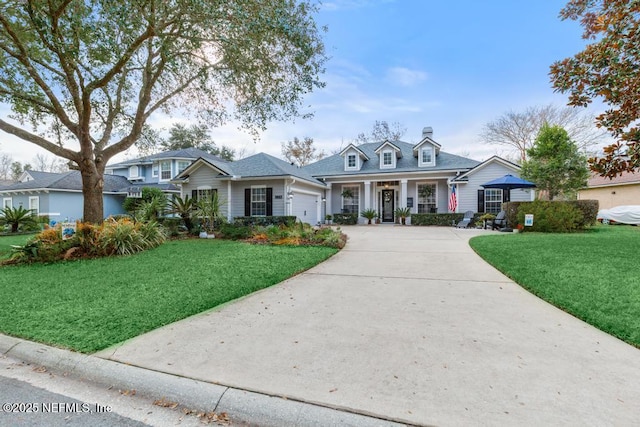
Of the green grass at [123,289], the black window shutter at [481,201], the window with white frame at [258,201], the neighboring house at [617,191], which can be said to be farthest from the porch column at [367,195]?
the neighboring house at [617,191]

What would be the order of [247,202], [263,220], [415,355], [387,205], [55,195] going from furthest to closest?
[55,195] → [387,205] → [247,202] → [263,220] → [415,355]

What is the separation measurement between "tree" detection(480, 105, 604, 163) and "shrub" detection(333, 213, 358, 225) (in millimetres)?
14364

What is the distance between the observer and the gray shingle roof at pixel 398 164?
60.6 feet

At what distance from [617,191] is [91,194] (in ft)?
96.0

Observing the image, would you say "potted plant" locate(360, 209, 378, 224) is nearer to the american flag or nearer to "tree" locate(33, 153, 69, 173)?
the american flag

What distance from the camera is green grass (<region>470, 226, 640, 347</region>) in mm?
3332

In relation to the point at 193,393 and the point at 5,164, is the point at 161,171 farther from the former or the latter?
the point at 5,164

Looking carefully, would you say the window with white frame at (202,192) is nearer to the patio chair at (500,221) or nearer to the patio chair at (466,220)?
the patio chair at (466,220)

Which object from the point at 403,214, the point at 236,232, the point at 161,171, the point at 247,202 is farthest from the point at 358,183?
the point at 161,171

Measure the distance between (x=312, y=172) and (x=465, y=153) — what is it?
65.2 feet

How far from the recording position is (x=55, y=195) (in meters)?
20.5

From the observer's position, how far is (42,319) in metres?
3.44

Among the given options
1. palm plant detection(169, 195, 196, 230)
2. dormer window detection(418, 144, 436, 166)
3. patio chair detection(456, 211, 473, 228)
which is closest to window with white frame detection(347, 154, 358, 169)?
dormer window detection(418, 144, 436, 166)

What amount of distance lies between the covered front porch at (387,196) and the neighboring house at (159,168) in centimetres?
983
